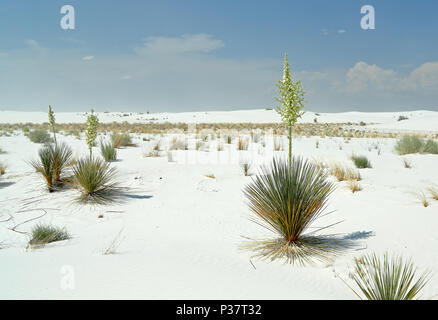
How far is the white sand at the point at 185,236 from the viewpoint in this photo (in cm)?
272

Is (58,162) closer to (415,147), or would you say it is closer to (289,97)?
(289,97)

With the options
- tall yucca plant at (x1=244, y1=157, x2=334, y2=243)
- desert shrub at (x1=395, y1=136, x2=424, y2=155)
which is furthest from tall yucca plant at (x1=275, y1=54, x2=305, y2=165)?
desert shrub at (x1=395, y1=136, x2=424, y2=155)

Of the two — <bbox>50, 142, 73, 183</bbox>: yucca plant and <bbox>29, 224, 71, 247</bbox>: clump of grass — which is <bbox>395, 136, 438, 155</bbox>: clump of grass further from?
<bbox>29, 224, 71, 247</bbox>: clump of grass

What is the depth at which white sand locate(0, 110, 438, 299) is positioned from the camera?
8.93 feet

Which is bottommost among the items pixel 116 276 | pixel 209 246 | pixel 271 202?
pixel 209 246

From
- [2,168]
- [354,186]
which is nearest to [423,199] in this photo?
[354,186]

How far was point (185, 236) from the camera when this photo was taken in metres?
4.88

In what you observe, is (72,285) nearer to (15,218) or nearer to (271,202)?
(271,202)

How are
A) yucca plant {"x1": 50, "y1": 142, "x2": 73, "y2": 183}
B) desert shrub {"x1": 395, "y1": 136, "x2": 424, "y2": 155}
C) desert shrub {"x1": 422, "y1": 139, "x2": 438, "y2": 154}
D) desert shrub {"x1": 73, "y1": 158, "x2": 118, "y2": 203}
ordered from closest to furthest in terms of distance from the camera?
desert shrub {"x1": 73, "y1": 158, "x2": 118, "y2": 203} < yucca plant {"x1": 50, "y1": 142, "x2": 73, "y2": 183} < desert shrub {"x1": 422, "y1": 139, "x2": 438, "y2": 154} < desert shrub {"x1": 395, "y1": 136, "x2": 424, "y2": 155}

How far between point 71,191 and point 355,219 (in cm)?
653

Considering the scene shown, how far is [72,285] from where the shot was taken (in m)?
2.57

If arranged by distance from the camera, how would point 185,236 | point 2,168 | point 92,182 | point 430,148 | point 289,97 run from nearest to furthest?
point 289,97, point 185,236, point 92,182, point 2,168, point 430,148

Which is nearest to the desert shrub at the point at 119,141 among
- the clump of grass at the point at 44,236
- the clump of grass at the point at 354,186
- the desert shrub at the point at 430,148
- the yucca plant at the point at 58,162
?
the yucca plant at the point at 58,162
